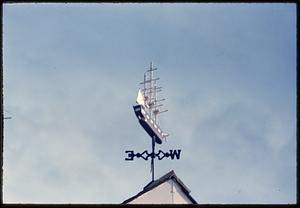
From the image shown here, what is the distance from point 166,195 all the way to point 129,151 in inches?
59.2

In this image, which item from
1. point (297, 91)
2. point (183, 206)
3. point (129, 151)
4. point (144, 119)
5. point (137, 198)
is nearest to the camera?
point (183, 206)

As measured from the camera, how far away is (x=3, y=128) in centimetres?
191

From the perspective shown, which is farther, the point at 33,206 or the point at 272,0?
the point at 272,0

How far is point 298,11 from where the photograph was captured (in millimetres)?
1946

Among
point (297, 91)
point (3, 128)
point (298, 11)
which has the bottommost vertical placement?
point (3, 128)

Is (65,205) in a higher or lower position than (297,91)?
lower

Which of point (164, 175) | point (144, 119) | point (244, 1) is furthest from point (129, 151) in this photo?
point (244, 1)

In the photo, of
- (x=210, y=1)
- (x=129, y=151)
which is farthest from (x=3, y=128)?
(x=129, y=151)

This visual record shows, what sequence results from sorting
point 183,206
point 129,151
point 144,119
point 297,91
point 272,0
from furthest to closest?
point 144,119 < point 129,151 < point 272,0 < point 297,91 < point 183,206

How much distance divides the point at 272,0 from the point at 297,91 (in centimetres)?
38

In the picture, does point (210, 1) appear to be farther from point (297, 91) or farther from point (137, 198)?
point (137, 198)

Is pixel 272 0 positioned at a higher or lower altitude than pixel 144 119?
lower

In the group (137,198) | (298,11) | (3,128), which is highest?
(298,11)

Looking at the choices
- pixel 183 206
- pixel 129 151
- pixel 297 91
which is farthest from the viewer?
pixel 129 151
